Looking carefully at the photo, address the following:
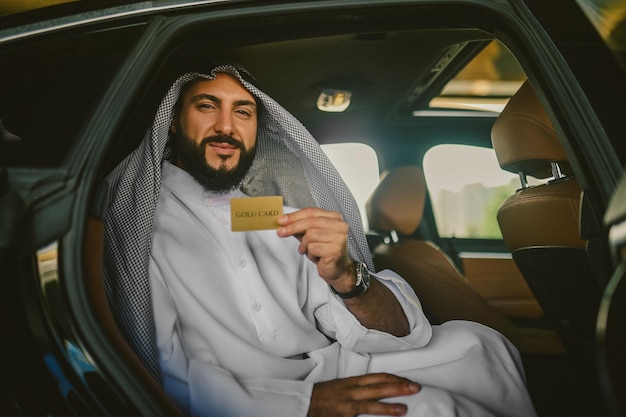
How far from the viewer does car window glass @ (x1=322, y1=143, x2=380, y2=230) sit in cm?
234

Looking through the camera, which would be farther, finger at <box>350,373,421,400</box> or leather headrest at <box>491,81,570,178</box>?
leather headrest at <box>491,81,570,178</box>

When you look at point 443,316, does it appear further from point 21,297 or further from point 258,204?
point 21,297

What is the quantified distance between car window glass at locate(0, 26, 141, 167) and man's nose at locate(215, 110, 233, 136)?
22.1 inches

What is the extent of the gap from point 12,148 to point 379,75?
1.52 m

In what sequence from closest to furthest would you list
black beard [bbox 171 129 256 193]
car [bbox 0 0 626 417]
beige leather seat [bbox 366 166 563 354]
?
1. car [bbox 0 0 626 417]
2. black beard [bbox 171 129 256 193]
3. beige leather seat [bbox 366 166 563 354]

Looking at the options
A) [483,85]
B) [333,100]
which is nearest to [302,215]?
[333,100]

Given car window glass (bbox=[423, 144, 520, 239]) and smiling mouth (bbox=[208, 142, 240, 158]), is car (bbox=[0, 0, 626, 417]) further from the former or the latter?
car window glass (bbox=[423, 144, 520, 239])

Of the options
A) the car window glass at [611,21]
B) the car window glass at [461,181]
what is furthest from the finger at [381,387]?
the car window glass at [461,181]

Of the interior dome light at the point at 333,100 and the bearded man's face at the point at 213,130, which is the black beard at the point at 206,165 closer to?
the bearded man's face at the point at 213,130

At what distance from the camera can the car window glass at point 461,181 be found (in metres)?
2.65

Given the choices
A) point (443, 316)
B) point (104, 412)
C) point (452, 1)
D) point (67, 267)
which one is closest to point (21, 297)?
point (67, 267)

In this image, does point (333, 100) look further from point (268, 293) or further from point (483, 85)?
point (268, 293)

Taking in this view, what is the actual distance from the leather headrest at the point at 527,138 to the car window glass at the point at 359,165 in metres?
0.86

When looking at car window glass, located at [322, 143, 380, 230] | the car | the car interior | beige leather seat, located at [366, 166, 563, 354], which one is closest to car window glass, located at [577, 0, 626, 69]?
the car
